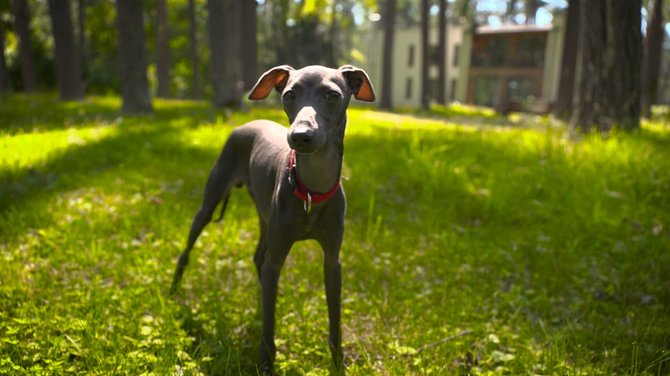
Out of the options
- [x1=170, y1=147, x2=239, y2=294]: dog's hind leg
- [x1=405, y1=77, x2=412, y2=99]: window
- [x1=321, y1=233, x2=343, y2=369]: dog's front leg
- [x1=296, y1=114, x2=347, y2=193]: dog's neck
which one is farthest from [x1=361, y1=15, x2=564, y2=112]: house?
[x1=296, y1=114, x2=347, y2=193]: dog's neck

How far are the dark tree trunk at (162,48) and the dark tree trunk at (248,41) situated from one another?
3702mm

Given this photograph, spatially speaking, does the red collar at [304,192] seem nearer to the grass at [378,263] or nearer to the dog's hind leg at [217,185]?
the grass at [378,263]

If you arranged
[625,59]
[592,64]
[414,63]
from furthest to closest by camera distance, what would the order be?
1. [414,63]
2. [592,64]
3. [625,59]

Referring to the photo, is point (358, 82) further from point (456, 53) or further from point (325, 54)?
point (456, 53)

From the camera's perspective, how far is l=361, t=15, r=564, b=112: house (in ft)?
112

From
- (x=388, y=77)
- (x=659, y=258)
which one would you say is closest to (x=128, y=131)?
(x=659, y=258)

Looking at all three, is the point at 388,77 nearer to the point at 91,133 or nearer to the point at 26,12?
the point at 26,12

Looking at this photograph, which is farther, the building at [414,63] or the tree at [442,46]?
the building at [414,63]

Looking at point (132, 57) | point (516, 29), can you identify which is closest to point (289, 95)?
point (132, 57)

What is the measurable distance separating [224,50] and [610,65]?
7.92 metres

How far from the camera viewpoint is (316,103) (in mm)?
2385

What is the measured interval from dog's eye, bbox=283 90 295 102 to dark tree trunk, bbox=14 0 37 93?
17.9 m

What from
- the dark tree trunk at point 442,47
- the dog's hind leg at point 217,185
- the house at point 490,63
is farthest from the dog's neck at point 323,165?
the house at point 490,63

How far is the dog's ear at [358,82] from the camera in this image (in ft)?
8.87
